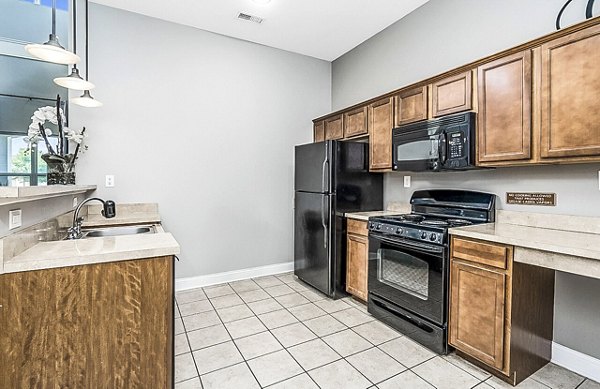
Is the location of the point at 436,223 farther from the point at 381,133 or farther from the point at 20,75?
the point at 20,75

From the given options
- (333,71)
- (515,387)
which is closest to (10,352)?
(515,387)

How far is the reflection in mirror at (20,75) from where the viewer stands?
422 centimetres

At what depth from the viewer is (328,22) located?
11.3 feet

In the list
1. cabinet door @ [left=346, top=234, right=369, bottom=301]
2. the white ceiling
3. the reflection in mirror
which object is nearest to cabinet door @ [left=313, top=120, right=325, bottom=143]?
the white ceiling

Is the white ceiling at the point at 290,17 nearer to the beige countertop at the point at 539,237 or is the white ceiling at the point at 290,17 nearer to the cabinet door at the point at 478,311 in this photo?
the beige countertop at the point at 539,237

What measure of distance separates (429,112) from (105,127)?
129 inches

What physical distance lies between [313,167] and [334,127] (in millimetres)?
806

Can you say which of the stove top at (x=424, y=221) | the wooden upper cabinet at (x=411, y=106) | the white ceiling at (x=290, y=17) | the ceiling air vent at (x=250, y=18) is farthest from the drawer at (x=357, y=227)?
the ceiling air vent at (x=250, y=18)

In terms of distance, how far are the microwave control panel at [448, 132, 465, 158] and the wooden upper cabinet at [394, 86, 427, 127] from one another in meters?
0.38

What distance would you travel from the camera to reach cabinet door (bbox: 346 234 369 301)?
306cm

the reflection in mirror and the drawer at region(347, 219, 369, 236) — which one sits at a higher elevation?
the reflection in mirror

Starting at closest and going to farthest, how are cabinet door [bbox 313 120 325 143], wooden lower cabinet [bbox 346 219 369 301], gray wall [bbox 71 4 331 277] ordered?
1. wooden lower cabinet [bbox 346 219 369 301]
2. gray wall [bbox 71 4 331 277]
3. cabinet door [bbox 313 120 325 143]

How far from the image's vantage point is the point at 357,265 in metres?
3.16

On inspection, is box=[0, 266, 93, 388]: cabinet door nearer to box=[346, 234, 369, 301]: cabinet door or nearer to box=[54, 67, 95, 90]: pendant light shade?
box=[54, 67, 95, 90]: pendant light shade
